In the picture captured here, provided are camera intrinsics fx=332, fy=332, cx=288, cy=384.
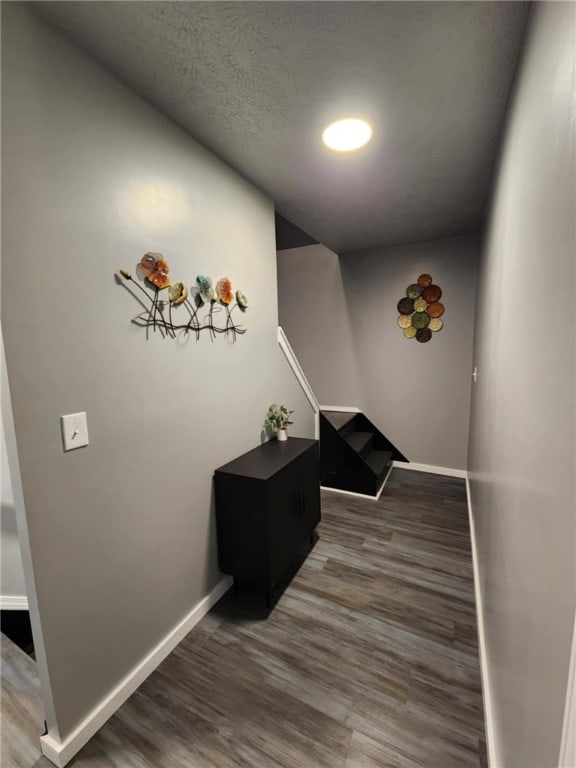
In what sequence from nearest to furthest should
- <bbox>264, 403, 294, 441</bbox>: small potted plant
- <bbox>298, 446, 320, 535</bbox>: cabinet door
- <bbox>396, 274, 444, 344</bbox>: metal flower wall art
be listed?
<bbox>298, 446, 320, 535</bbox>: cabinet door, <bbox>264, 403, 294, 441</bbox>: small potted plant, <bbox>396, 274, 444, 344</bbox>: metal flower wall art

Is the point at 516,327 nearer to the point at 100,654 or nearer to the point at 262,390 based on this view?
the point at 262,390

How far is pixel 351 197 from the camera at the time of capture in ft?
7.79

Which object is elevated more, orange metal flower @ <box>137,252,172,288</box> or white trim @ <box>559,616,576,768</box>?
→ orange metal flower @ <box>137,252,172,288</box>

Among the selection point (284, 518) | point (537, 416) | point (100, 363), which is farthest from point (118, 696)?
point (537, 416)

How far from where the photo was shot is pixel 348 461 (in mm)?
3270

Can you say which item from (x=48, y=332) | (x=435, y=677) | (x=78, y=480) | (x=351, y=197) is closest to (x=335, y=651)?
(x=435, y=677)

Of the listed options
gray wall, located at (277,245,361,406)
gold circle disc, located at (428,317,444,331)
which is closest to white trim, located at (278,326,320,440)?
gray wall, located at (277,245,361,406)

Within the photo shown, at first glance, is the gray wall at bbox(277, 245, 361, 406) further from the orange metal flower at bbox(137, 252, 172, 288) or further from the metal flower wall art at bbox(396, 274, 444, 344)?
the orange metal flower at bbox(137, 252, 172, 288)

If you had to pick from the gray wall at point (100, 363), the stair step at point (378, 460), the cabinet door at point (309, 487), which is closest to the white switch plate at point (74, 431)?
the gray wall at point (100, 363)

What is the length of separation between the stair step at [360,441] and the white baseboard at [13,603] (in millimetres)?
2685

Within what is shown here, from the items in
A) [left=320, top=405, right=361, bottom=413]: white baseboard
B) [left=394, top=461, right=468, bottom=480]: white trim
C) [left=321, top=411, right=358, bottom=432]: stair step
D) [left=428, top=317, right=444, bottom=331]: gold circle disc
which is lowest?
[left=394, top=461, right=468, bottom=480]: white trim

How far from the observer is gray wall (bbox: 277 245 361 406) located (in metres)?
4.06

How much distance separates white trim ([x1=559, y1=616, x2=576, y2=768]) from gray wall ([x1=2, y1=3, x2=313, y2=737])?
1376 mm

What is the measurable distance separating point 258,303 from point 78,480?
150 cm
